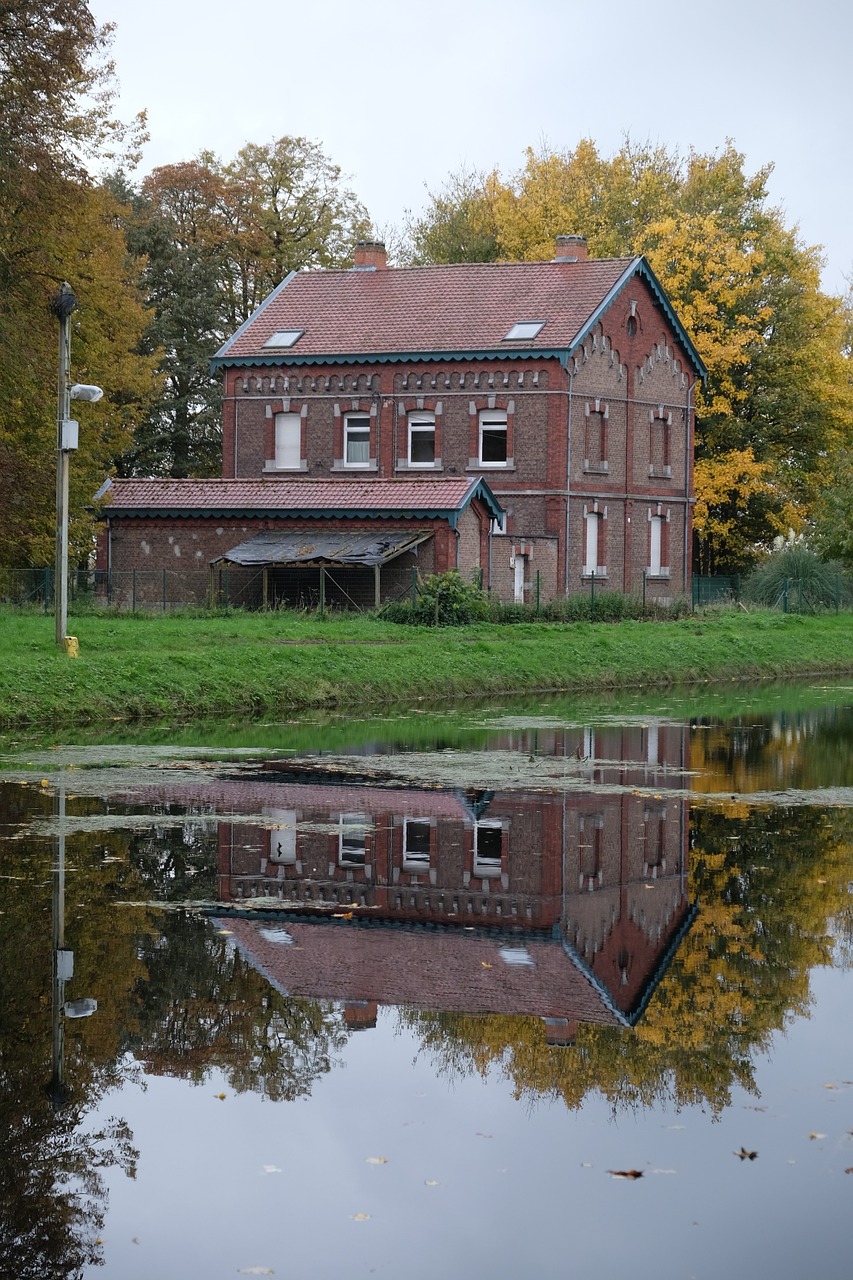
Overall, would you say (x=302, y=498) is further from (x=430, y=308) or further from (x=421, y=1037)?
(x=421, y=1037)

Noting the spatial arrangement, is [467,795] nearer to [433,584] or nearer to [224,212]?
[433,584]

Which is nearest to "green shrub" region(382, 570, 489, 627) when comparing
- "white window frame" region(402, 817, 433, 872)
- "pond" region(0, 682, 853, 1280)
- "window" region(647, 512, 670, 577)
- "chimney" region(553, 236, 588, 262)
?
"window" region(647, 512, 670, 577)

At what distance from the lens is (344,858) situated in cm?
1353

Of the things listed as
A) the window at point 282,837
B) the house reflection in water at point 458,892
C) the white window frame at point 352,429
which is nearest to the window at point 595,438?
the white window frame at point 352,429

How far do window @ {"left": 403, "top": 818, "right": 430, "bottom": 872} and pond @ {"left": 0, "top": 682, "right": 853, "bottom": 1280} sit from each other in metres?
0.05

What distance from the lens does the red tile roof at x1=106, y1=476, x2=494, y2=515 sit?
45531mm

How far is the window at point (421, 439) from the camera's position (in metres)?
52.6

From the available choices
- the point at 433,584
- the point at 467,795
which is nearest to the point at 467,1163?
the point at 467,795

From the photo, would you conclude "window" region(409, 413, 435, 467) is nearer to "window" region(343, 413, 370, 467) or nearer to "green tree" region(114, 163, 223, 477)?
"window" region(343, 413, 370, 467)

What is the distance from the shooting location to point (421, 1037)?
8594 mm

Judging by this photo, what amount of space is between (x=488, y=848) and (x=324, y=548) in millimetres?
31599

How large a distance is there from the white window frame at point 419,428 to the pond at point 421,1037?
119 ft

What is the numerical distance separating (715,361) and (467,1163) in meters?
56.9

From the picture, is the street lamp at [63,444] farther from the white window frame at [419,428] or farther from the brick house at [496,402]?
the white window frame at [419,428]
